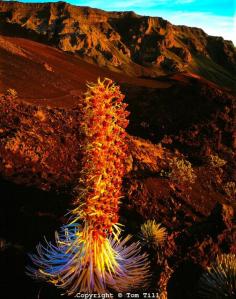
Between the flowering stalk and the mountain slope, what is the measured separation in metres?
63.3

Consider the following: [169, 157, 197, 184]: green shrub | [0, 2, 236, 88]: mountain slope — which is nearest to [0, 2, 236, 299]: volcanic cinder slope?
[169, 157, 197, 184]: green shrub

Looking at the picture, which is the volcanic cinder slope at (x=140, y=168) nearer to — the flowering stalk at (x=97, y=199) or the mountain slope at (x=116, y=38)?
the flowering stalk at (x=97, y=199)

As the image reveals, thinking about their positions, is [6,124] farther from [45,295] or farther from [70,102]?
[70,102]

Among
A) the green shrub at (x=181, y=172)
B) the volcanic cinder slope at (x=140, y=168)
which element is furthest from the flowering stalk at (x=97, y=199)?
the green shrub at (x=181, y=172)

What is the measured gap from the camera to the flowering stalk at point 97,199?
281cm

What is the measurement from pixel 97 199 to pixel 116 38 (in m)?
81.5

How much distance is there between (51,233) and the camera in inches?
200

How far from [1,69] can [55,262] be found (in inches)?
861

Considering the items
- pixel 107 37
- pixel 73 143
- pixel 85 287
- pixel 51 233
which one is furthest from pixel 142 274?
pixel 107 37

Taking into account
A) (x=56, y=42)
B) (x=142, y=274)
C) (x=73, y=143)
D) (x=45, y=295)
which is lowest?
(x=56, y=42)

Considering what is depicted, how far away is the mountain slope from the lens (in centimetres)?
6869

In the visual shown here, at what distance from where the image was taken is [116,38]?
81.4 metres

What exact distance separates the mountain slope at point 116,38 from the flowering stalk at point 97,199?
6335 cm

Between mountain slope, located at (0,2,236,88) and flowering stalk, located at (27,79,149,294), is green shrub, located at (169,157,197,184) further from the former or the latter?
mountain slope, located at (0,2,236,88)
